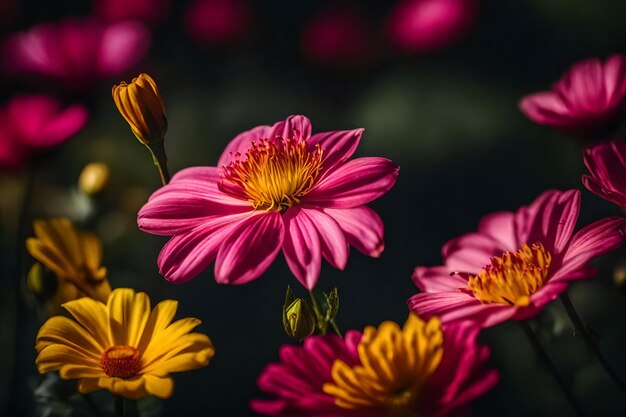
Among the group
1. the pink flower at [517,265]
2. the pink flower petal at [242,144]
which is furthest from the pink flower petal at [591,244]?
the pink flower petal at [242,144]

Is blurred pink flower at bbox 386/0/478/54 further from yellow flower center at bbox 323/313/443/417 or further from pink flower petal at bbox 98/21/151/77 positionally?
yellow flower center at bbox 323/313/443/417

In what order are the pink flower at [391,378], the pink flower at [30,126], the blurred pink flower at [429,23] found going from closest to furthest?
1. the pink flower at [391,378]
2. the pink flower at [30,126]
3. the blurred pink flower at [429,23]

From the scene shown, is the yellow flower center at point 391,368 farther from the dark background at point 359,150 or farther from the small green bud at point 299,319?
the dark background at point 359,150

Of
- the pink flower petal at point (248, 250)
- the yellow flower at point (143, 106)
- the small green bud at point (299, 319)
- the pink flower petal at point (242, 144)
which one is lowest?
the small green bud at point (299, 319)

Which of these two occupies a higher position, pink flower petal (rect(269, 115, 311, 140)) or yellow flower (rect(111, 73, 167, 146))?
yellow flower (rect(111, 73, 167, 146))

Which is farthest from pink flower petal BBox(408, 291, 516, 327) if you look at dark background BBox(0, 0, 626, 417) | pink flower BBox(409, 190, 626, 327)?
dark background BBox(0, 0, 626, 417)

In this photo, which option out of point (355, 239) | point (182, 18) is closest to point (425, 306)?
point (355, 239)
